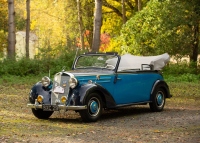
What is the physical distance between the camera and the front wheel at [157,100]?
14.5 meters

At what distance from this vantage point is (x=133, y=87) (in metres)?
13.8

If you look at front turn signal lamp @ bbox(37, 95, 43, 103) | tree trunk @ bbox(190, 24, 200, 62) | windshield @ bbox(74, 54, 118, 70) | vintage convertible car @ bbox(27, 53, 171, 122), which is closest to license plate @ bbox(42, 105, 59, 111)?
vintage convertible car @ bbox(27, 53, 171, 122)

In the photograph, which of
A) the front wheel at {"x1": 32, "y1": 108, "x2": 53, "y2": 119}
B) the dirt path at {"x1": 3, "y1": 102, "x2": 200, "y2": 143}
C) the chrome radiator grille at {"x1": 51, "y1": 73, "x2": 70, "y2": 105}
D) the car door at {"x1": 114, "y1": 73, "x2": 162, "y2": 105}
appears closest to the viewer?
the dirt path at {"x1": 3, "y1": 102, "x2": 200, "y2": 143}

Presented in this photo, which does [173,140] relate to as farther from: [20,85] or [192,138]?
[20,85]

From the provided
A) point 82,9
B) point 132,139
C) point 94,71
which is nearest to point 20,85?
point 94,71

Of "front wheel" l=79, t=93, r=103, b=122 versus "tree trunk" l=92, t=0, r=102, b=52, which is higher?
"tree trunk" l=92, t=0, r=102, b=52

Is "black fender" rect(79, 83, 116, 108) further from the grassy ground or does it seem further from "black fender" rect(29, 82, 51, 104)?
"black fender" rect(29, 82, 51, 104)

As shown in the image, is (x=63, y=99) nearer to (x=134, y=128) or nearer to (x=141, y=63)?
(x=134, y=128)

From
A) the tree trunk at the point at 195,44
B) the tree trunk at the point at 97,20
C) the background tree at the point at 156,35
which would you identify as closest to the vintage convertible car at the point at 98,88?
the tree trunk at the point at 97,20

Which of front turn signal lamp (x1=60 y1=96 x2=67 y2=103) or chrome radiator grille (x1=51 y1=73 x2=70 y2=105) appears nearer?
front turn signal lamp (x1=60 y1=96 x2=67 y2=103)

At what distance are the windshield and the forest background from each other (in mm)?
4217

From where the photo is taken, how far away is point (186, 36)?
110 ft

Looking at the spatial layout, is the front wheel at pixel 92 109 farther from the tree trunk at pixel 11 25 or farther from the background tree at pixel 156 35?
the background tree at pixel 156 35

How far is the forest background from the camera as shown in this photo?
26.5 metres
